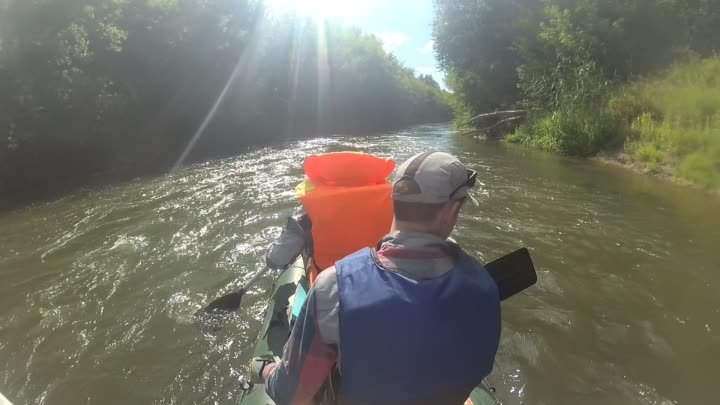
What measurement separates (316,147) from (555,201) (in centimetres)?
1028

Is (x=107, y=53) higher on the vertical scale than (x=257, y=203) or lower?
higher

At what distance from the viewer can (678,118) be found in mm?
9250

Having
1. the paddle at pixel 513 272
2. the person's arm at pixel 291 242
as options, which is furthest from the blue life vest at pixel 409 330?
the person's arm at pixel 291 242

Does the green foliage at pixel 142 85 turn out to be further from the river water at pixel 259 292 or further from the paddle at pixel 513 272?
the paddle at pixel 513 272

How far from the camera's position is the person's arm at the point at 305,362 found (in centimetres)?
128

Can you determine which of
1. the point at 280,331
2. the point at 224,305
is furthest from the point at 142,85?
the point at 280,331

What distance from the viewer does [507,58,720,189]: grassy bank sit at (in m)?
8.11

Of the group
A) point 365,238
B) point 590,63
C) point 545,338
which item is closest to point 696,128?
point 590,63

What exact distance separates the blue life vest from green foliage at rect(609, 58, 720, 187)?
8026 mm

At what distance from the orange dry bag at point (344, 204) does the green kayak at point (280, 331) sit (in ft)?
1.29

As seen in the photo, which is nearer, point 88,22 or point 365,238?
point 365,238

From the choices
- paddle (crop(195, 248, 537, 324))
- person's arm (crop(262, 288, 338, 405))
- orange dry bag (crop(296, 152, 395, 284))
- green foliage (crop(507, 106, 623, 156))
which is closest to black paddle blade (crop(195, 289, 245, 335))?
orange dry bag (crop(296, 152, 395, 284))

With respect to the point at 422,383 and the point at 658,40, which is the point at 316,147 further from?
the point at 422,383

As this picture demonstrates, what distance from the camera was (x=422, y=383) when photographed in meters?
1.30
